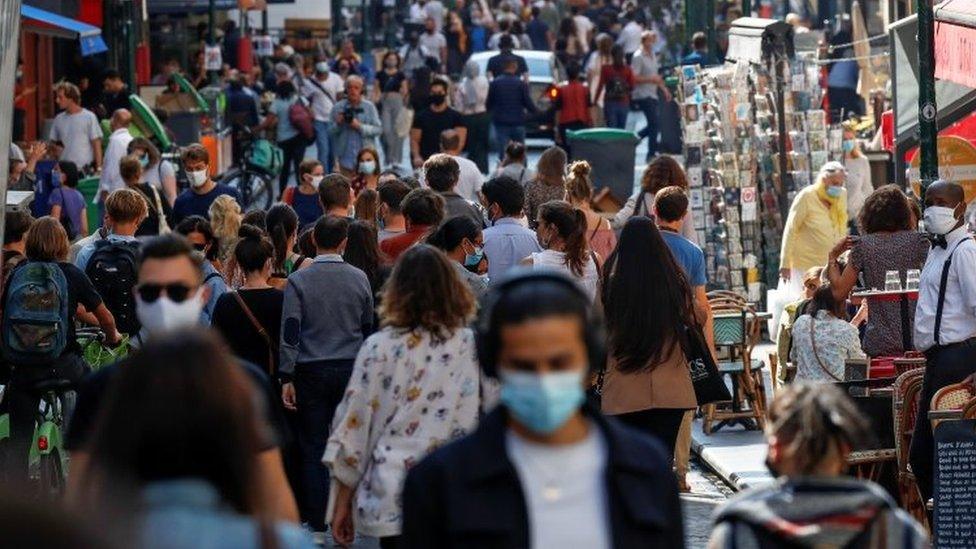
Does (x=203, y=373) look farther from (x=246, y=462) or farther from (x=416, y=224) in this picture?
(x=416, y=224)

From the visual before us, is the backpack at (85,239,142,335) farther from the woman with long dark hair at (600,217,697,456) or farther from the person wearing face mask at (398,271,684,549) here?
the person wearing face mask at (398,271,684,549)

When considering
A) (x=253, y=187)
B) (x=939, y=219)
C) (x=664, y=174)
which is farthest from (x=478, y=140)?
(x=939, y=219)

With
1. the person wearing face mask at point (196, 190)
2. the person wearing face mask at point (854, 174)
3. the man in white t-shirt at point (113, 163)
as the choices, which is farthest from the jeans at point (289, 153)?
the person wearing face mask at point (196, 190)

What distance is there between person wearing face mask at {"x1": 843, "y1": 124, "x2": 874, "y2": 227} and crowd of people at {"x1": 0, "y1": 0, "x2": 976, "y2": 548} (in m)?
0.03

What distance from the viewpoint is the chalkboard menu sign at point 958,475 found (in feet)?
30.1

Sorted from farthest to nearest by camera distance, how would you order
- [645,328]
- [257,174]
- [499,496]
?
[257,174] < [645,328] < [499,496]

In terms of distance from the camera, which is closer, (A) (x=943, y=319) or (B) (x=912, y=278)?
(A) (x=943, y=319)

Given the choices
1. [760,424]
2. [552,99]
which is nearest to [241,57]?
[552,99]

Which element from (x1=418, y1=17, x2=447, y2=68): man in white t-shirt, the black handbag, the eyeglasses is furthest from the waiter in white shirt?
(x1=418, y1=17, x2=447, y2=68): man in white t-shirt

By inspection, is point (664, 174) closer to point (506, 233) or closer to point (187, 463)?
point (506, 233)

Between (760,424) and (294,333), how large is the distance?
4.97m

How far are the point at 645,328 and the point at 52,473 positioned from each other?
9.55 ft

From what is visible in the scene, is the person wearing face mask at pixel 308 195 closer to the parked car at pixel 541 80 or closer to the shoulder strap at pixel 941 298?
the shoulder strap at pixel 941 298

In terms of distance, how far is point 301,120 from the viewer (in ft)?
92.2
